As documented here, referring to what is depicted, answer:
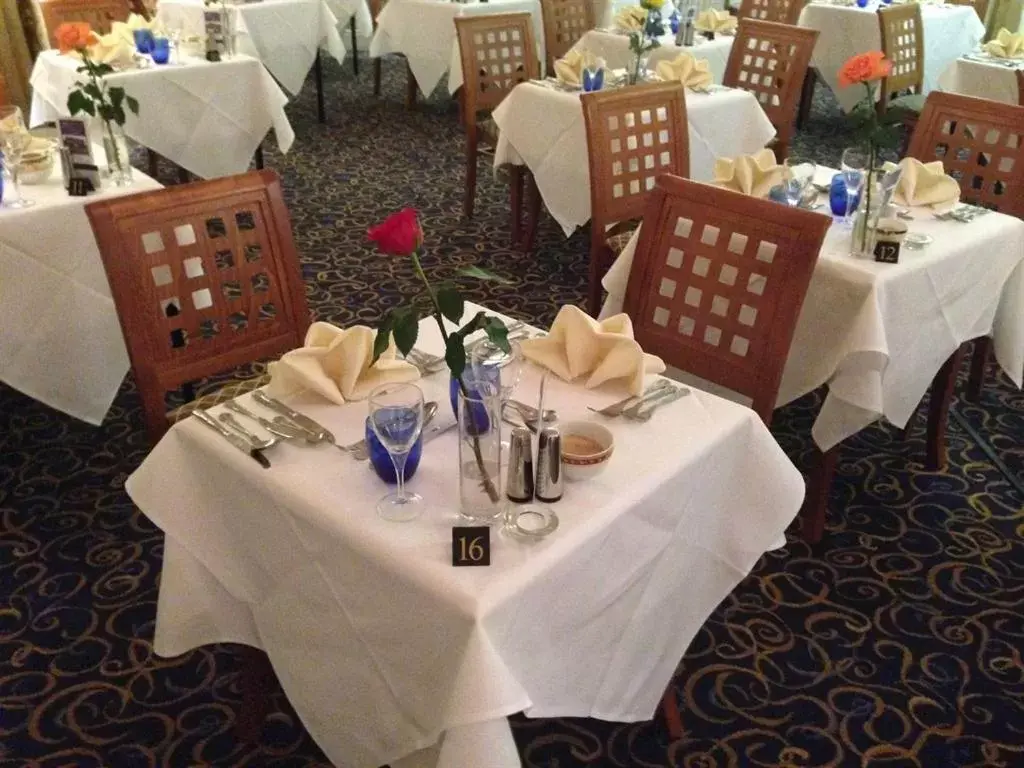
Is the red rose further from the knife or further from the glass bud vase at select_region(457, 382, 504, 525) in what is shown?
the knife

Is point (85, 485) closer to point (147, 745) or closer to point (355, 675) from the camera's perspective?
point (147, 745)

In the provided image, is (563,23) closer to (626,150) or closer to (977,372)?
(626,150)

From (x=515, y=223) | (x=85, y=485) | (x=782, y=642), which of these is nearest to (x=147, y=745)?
(x=85, y=485)

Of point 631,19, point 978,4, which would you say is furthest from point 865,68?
point 978,4

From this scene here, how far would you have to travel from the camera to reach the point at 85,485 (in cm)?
249

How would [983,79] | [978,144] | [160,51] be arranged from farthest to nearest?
[983,79], [160,51], [978,144]

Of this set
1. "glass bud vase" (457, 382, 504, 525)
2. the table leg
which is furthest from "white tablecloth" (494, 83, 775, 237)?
the table leg

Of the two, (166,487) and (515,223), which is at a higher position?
(166,487)

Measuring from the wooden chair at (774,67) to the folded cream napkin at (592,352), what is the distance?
2552mm

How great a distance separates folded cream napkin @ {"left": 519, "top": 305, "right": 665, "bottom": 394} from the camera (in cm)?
154

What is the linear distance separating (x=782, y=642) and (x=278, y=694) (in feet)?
3.50

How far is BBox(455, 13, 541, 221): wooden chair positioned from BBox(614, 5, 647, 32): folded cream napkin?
0.64 metres

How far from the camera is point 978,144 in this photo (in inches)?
105

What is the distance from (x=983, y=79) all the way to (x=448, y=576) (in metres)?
4.13
